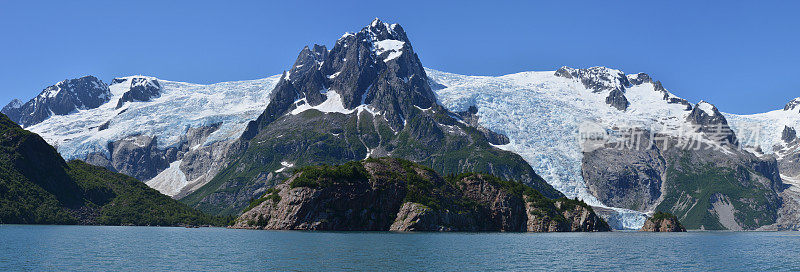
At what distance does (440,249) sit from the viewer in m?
116

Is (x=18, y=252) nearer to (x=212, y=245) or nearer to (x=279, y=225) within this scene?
(x=212, y=245)

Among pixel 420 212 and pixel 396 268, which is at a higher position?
pixel 420 212

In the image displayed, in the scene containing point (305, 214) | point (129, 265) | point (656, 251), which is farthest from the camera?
point (305, 214)

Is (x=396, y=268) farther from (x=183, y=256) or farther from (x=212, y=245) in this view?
(x=212, y=245)

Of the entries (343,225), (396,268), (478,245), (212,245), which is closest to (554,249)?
(478,245)

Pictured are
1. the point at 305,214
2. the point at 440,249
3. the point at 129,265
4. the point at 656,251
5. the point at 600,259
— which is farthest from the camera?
the point at 305,214

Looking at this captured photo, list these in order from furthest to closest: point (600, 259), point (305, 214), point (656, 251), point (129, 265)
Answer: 1. point (305, 214)
2. point (656, 251)
3. point (600, 259)
4. point (129, 265)

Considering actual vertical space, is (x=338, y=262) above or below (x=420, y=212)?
below

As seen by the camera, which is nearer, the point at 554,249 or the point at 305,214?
the point at 554,249

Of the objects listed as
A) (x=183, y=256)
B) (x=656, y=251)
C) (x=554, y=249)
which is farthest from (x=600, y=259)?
(x=183, y=256)

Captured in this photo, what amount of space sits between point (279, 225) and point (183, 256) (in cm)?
10138

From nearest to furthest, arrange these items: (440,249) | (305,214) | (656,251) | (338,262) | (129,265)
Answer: (129,265), (338,262), (440,249), (656,251), (305,214)

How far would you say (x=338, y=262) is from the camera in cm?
8950

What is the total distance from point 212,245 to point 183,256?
977 inches
